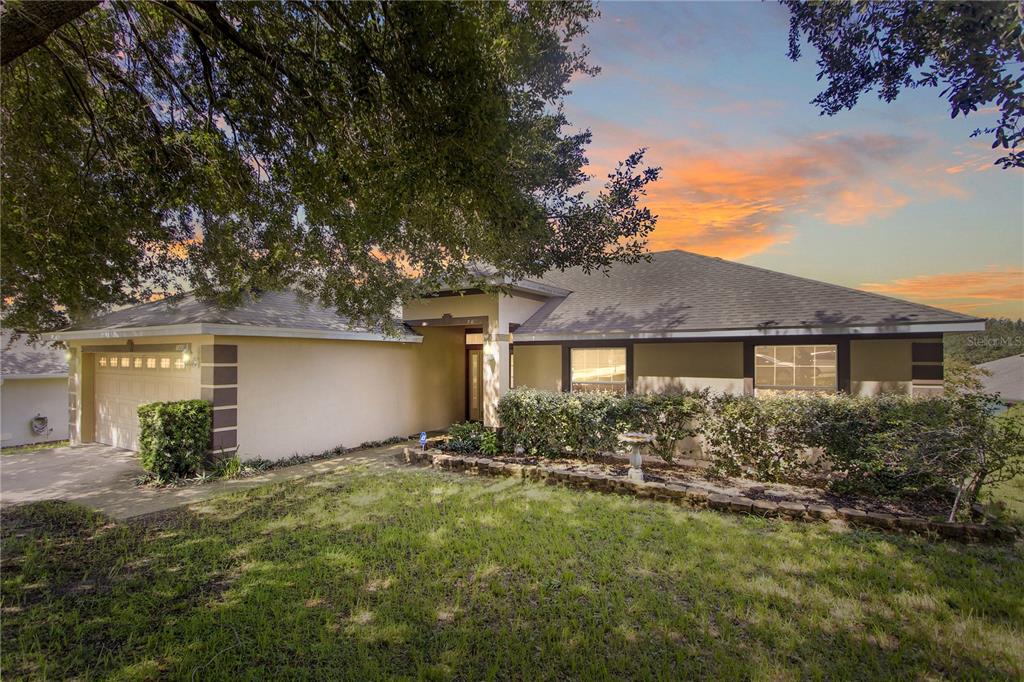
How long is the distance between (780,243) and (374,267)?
926 cm

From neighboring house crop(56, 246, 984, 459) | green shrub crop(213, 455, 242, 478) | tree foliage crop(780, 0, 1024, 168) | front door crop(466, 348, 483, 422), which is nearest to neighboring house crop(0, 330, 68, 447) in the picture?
neighboring house crop(56, 246, 984, 459)

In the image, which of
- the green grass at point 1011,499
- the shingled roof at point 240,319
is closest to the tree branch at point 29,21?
the shingled roof at point 240,319

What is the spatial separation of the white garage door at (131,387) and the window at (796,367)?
40.3 ft

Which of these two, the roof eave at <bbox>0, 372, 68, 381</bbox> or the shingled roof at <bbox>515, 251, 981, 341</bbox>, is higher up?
the shingled roof at <bbox>515, 251, 981, 341</bbox>

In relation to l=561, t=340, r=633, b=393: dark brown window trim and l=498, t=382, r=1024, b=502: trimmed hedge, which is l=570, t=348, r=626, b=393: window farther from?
l=498, t=382, r=1024, b=502: trimmed hedge

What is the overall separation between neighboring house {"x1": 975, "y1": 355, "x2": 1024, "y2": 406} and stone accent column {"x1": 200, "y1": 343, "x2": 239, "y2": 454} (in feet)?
52.7

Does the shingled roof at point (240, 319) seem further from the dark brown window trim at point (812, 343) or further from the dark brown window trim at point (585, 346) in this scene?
the dark brown window trim at point (812, 343)

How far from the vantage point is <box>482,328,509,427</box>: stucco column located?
11.1 m

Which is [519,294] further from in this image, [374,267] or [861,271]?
[861,271]

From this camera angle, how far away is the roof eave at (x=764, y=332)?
7.04 m

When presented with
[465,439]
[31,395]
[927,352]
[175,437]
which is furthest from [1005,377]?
[31,395]

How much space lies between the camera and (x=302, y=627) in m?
3.57

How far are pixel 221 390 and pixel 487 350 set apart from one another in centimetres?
566

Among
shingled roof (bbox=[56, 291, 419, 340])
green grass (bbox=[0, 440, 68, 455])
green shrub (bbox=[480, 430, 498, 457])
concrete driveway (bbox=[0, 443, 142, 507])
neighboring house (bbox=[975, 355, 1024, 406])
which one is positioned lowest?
green grass (bbox=[0, 440, 68, 455])
